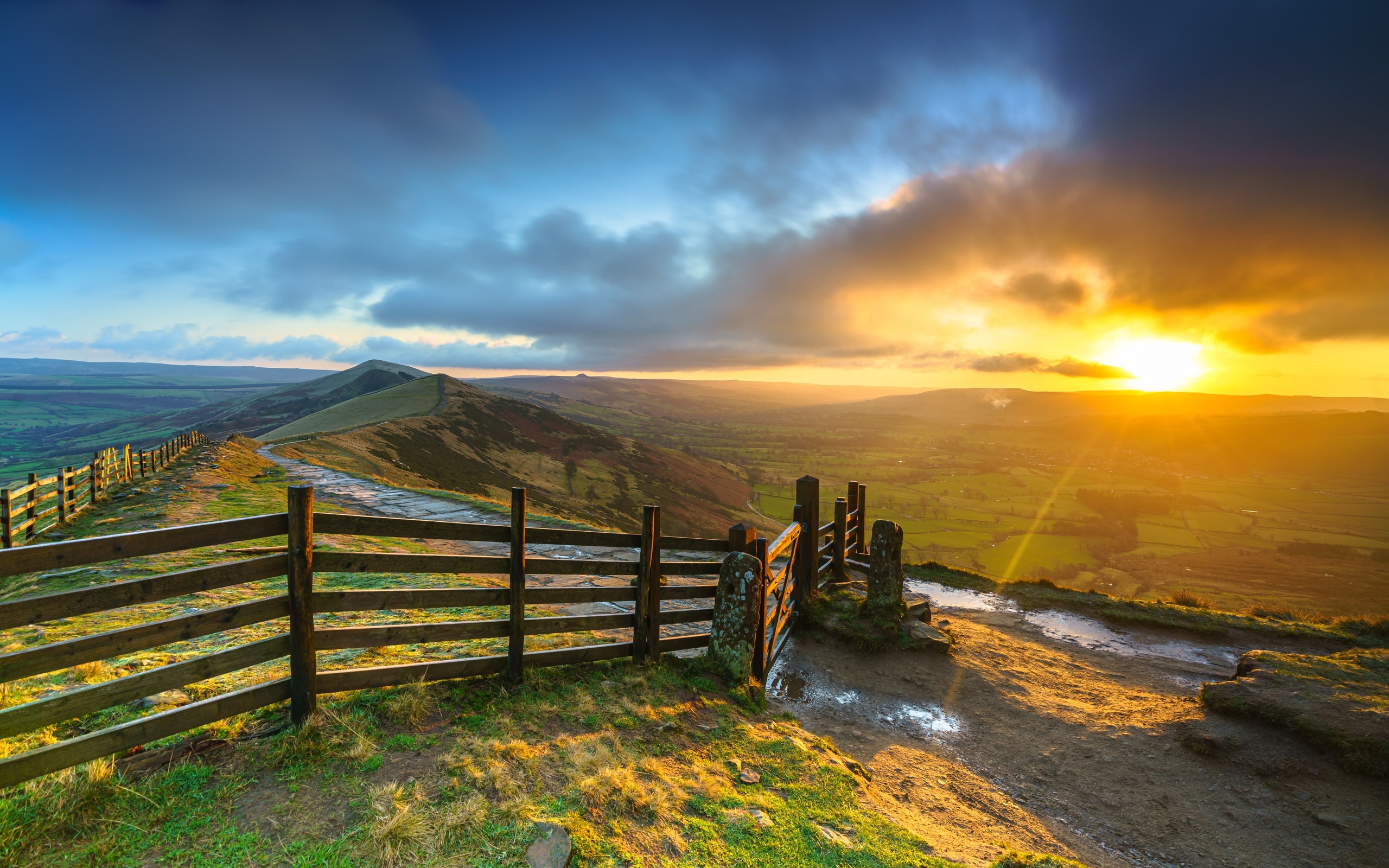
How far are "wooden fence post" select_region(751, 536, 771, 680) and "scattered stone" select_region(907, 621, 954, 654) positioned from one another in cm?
359

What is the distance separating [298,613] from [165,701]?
1763 mm

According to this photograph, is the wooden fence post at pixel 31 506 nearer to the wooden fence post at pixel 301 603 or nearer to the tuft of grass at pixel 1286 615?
the wooden fence post at pixel 301 603

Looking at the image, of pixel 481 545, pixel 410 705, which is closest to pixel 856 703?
pixel 410 705

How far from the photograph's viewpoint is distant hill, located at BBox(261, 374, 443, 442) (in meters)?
54.9

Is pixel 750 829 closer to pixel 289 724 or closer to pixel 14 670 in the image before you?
pixel 289 724

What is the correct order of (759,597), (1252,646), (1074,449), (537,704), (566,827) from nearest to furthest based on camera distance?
(566,827), (537,704), (759,597), (1252,646), (1074,449)

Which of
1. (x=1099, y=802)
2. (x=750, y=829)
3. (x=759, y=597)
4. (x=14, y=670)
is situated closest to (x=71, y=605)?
(x=14, y=670)

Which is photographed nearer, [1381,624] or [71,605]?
[71,605]

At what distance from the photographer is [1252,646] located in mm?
10289

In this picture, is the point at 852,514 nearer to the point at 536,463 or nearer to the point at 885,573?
the point at 885,573

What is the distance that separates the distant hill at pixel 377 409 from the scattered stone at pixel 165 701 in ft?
163

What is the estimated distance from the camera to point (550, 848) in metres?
3.48

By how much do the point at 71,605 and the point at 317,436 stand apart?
37.6m

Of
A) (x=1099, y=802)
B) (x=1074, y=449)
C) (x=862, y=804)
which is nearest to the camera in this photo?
A: (x=862, y=804)
